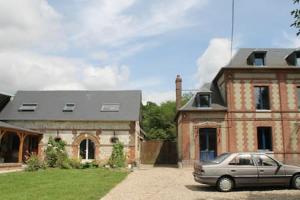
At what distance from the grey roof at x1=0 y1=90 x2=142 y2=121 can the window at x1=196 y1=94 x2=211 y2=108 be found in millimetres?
4596

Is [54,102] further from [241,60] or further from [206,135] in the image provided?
[241,60]

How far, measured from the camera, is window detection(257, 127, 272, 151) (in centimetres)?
2103

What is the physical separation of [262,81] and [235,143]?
172 inches

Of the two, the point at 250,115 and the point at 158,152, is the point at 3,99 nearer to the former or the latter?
the point at 158,152

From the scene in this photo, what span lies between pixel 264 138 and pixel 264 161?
10.8 m

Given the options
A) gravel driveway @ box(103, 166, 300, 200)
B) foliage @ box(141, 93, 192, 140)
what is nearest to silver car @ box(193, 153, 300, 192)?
gravel driveway @ box(103, 166, 300, 200)

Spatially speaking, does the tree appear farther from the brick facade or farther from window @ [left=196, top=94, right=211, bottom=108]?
the brick facade

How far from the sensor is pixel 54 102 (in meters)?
26.0

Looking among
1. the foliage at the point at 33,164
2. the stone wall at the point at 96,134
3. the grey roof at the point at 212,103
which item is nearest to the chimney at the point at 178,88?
the grey roof at the point at 212,103

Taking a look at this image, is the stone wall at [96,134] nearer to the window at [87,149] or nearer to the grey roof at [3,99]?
the window at [87,149]

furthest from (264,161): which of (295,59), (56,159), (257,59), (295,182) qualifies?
(295,59)

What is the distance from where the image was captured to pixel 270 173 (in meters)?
10.8

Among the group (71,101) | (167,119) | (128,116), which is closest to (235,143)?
(128,116)

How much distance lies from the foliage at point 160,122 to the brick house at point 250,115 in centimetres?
2223
